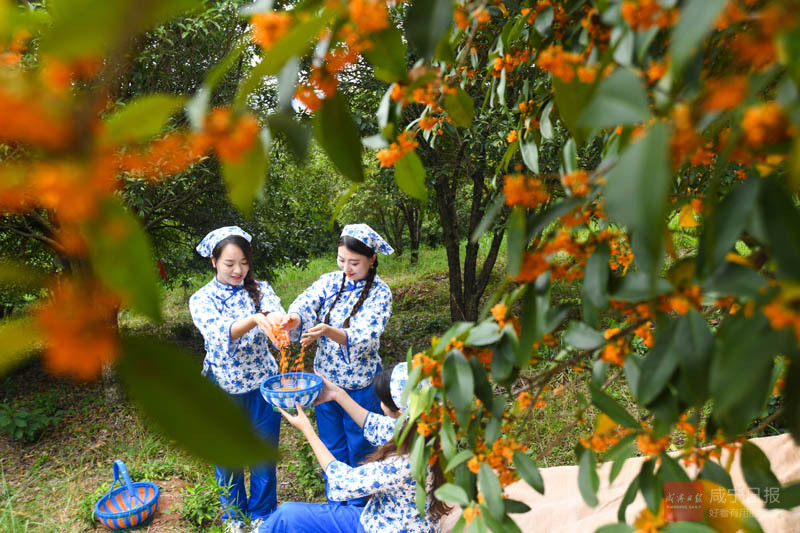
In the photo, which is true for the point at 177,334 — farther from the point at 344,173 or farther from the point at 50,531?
the point at 344,173

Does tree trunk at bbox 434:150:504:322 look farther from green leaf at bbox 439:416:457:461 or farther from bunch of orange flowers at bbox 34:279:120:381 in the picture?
bunch of orange flowers at bbox 34:279:120:381

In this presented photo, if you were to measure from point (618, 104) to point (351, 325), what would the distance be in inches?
79.9

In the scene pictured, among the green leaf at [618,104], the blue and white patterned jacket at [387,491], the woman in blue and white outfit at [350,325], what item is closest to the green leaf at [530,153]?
the green leaf at [618,104]

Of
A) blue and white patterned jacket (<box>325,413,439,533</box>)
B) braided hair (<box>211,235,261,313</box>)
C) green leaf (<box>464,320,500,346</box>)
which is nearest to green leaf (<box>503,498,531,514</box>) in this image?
green leaf (<box>464,320,500,346</box>)

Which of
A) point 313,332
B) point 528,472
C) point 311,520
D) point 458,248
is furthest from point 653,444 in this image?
point 458,248

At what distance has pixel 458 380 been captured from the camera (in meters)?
0.56

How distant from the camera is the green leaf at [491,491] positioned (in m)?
0.57

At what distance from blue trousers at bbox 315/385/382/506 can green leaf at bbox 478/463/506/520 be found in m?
1.72

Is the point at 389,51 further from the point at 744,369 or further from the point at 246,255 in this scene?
the point at 246,255

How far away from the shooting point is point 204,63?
3.11 m

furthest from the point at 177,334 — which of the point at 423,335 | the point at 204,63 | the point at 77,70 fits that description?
the point at 77,70

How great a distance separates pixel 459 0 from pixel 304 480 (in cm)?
228

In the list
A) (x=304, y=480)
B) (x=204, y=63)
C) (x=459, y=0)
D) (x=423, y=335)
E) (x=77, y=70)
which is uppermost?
(x=204, y=63)

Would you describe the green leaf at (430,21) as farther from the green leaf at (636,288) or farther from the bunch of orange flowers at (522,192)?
the green leaf at (636,288)
